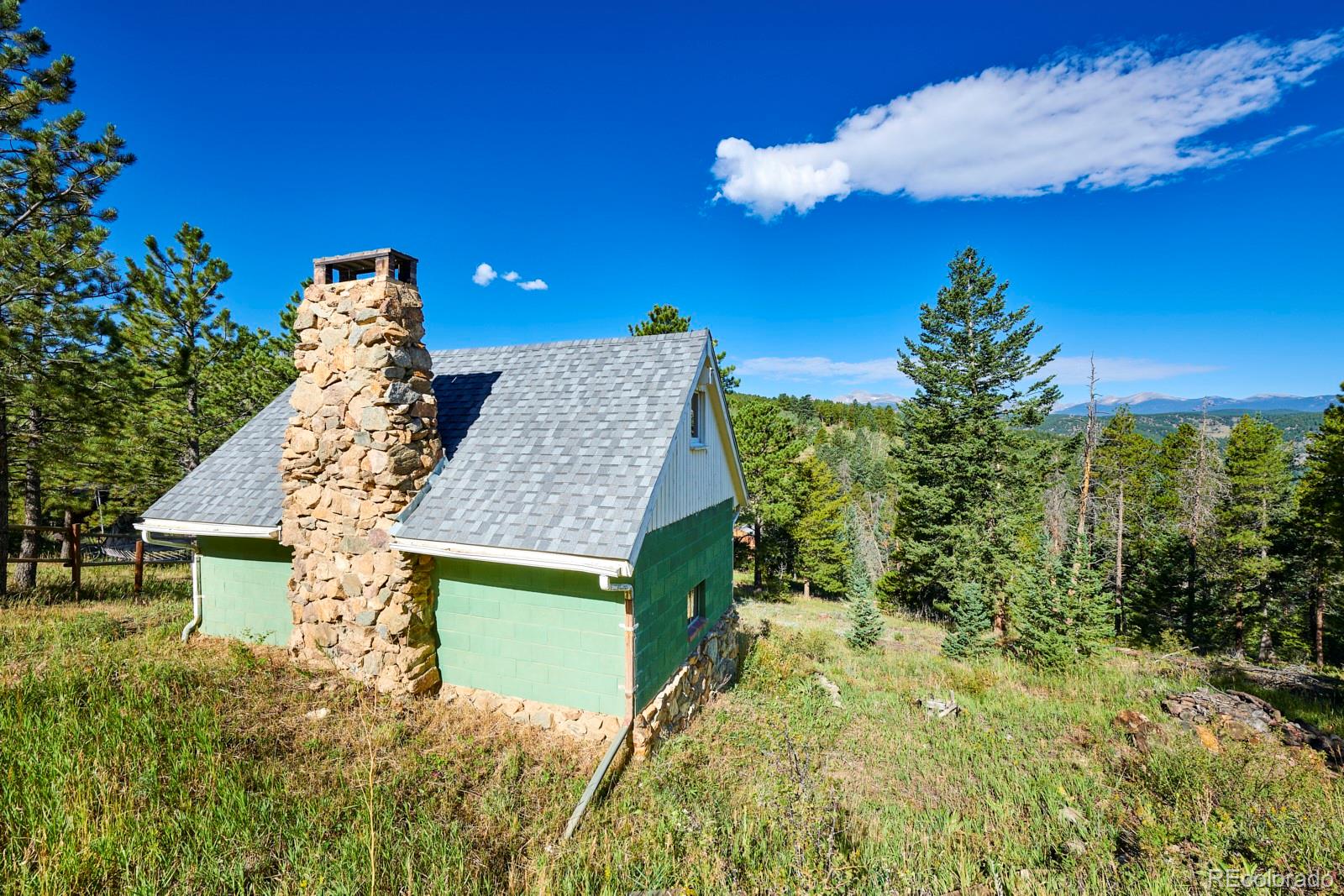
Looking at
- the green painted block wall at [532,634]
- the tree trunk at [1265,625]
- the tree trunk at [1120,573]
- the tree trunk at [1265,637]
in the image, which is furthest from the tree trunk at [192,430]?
the tree trunk at [1265,637]

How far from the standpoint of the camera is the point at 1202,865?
4809 millimetres

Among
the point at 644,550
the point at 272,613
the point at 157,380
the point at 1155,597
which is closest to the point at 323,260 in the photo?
the point at 272,613

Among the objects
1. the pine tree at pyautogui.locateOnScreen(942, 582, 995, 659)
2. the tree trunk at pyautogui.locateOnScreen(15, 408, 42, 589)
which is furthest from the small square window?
the tree trunk at pyautogui.locateOnScreen(15, 408, 42, 589)

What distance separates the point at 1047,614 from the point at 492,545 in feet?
52.1

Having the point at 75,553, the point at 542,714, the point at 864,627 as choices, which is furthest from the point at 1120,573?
the point at 75,553

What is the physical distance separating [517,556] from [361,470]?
9.62 ft

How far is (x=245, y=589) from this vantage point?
29.5 ft

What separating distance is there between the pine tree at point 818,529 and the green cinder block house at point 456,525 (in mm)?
21846

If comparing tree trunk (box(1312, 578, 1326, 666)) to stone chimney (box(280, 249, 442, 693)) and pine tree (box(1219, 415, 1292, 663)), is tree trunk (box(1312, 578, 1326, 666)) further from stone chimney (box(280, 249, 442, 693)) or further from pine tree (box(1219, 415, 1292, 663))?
stone chimney (box(280, 249, 442, 693))

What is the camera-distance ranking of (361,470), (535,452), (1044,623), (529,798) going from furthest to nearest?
(1044,623) < (535,452) < (361,470) < (529,798)

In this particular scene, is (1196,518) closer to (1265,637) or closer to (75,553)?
(1265,637)

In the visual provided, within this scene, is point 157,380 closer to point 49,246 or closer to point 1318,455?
point 49,246

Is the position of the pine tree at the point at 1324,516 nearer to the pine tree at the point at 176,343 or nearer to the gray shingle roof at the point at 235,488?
the gray shingle roof at the point at 235,488

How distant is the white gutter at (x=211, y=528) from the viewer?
827 cm
